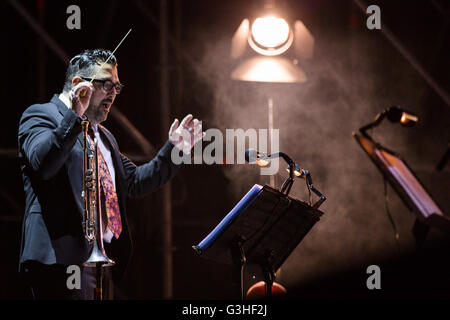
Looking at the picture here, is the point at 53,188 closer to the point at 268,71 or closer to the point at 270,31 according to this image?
the point at 268,71

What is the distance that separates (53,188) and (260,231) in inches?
38.6

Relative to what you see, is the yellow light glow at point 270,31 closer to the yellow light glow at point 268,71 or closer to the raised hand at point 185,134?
the yellow light glow at point 268,71

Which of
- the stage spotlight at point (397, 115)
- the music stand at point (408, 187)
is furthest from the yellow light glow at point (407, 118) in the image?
the music stand at point (408, 187)

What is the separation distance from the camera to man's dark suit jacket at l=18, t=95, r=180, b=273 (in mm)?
2721

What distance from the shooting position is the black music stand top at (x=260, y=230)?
2.89m

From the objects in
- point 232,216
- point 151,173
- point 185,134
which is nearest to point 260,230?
point 232,216

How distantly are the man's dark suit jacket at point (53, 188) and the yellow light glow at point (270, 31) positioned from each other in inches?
85.0

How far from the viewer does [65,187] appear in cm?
290

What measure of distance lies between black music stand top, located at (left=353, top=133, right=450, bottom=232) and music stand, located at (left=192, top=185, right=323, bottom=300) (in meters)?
0.63

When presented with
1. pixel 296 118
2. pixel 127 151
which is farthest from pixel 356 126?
pixel 127 151
